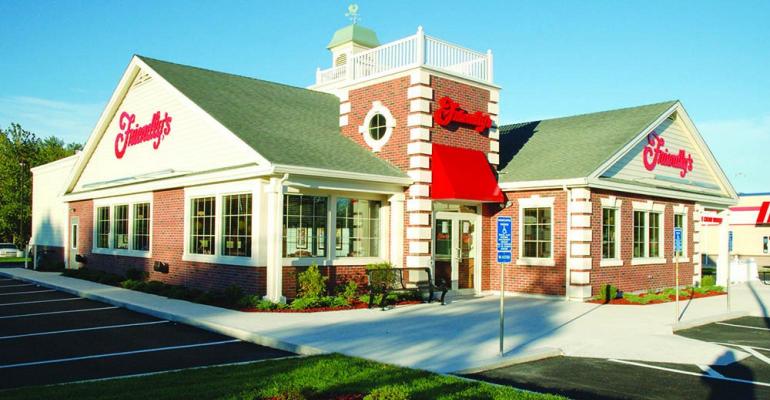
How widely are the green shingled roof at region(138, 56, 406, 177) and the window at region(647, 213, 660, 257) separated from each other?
8.64 meters

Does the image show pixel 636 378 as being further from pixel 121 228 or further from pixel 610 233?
pixel 121 228

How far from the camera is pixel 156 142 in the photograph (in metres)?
21.0

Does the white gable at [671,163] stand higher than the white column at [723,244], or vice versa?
the white gable at [671,163]

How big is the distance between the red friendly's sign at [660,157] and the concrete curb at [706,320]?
6.09 m

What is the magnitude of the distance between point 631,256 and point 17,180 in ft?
165

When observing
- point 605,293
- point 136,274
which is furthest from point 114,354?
point 605,293

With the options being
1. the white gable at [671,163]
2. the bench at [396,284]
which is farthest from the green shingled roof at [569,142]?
the bench at [396,284]

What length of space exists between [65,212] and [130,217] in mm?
7679

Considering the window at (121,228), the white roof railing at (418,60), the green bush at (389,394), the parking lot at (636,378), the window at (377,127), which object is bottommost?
the parking lot at (636,378)

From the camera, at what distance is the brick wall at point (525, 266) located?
59.9 feet

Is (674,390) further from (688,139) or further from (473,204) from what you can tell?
(688,139)

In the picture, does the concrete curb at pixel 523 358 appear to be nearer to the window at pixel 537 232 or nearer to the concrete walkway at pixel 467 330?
the concrete walkway at pixel 467 330

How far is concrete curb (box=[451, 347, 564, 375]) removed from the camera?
896 centimetres

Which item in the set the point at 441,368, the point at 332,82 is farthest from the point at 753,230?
the point at 441,368
